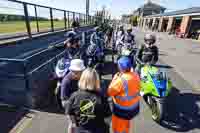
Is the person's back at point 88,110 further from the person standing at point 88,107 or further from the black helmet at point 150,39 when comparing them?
the black helmet at point 150,39

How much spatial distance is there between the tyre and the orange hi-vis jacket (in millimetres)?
1092

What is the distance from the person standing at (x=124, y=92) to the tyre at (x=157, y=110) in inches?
43.0

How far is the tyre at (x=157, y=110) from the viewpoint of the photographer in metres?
3.45

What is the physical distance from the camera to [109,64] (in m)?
8.02

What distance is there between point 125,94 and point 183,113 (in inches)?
99.8

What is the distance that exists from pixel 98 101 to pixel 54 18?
29.7 ft

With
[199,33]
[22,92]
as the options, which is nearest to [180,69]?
[22,92]

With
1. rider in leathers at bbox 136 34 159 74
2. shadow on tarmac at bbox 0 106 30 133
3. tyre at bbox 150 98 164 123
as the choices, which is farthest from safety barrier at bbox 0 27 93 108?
rider in leathers at bbox 136 34 159 74

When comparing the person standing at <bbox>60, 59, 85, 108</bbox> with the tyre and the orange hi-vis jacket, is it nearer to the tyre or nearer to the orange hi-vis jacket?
the orange hi-vis jacket

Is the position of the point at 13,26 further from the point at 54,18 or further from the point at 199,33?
the point at 199,33

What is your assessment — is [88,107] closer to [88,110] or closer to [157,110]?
[88,110]

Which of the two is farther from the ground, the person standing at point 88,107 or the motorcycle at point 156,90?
the person standing at point 88,107

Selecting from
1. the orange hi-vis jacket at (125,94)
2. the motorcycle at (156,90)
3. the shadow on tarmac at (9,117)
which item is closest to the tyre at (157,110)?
the motorcycle at (156,90)

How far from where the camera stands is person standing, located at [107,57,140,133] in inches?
93.7
